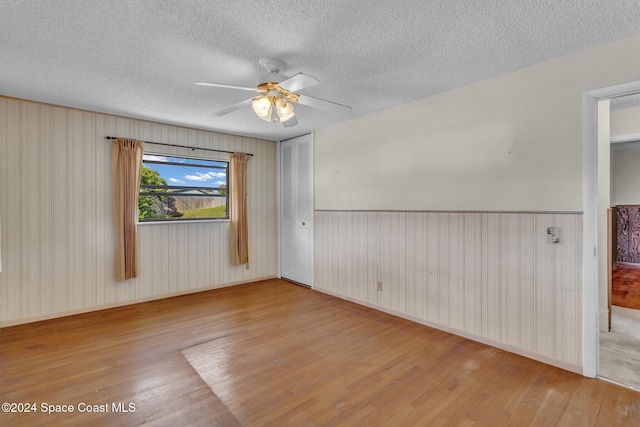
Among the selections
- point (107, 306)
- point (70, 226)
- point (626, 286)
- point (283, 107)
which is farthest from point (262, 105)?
point (626, 286)

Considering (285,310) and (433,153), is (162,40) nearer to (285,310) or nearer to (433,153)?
(433,153)

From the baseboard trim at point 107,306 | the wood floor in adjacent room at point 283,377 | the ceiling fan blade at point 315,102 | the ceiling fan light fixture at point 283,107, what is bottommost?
the wood floor in adjacent room at point 283,377

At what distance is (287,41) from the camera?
2154mm

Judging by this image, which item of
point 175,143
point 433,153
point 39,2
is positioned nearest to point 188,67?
point 39,2

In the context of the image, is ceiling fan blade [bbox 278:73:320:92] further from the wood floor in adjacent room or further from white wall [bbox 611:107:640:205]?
white wall [bbox 611:107:640:205]

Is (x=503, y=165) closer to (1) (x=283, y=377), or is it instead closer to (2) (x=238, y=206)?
(1) (x=283, y=377)

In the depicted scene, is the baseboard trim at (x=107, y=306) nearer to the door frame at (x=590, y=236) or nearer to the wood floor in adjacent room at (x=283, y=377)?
the wood floor in adjacent room at (x=283, y=377)

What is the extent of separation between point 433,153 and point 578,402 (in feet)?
7.60

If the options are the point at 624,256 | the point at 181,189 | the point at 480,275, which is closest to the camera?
the point at 480,275

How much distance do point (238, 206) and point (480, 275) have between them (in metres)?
3.59

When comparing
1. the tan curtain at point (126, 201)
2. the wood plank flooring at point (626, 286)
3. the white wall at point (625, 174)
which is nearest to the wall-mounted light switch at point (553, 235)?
the wood plank flooring at point (626, 286)

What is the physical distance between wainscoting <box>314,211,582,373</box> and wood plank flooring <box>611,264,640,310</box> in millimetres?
2297

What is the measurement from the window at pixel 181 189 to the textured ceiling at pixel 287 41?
1.33 metres

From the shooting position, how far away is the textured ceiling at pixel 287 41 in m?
1.82
